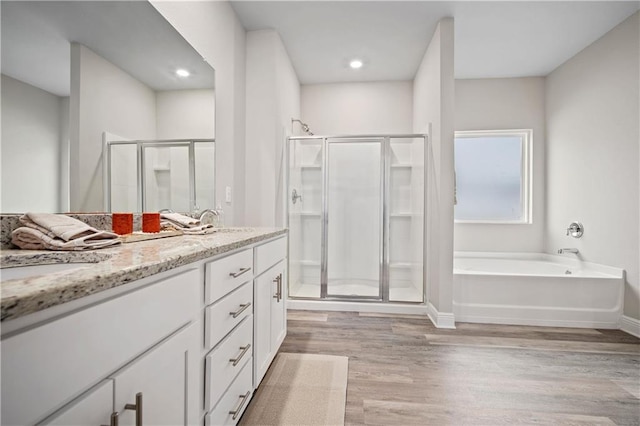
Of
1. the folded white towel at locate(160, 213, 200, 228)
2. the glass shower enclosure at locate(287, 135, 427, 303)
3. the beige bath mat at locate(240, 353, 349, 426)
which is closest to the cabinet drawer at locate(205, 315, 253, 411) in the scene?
the beige bath mat at locate(240, 353, 349, 426)

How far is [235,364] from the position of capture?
1229mm

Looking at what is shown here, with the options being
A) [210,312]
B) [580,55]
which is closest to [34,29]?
[210,312]

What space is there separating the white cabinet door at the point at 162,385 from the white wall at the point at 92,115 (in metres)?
0.80

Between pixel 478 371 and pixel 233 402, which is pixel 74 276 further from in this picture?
pixel 478 371

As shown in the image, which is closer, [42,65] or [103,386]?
[103,386]

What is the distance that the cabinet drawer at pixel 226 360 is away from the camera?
1.03 metres

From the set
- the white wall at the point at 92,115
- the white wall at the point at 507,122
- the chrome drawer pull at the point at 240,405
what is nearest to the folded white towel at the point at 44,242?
the white wall at the point at 92,115

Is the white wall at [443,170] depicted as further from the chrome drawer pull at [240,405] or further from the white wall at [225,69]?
the chrome drawer pull at [240,405]

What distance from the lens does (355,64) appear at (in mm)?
3500

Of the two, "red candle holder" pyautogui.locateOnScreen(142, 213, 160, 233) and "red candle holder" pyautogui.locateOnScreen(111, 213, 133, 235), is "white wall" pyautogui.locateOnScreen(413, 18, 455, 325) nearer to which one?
"red candle holder" pyautogui.locateOnScreen(142, 213, 160, 233)

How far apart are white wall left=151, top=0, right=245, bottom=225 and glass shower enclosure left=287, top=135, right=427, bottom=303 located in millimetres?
718

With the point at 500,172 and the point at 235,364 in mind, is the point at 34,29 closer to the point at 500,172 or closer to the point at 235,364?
the point at 235,364

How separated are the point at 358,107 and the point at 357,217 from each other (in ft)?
5.34

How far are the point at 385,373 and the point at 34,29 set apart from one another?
7.37 ft
